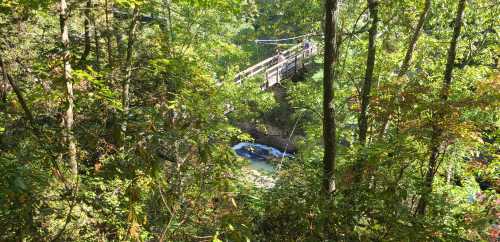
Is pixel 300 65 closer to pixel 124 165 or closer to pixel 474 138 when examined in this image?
pixel 474 138

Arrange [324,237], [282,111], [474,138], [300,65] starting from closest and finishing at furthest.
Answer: [324,237], [474,138], [300,65], [282,111]

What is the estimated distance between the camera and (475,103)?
4.64 metres

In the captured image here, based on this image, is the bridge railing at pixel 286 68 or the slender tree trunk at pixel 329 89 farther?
the bridge railing at pixel 286 68

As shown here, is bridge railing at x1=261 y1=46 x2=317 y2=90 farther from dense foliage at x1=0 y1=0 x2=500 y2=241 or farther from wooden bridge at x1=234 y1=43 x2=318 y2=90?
dense foliage at x1=0 y1=0 x2=500 y2=241

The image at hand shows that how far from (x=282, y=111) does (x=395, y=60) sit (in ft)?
44.8

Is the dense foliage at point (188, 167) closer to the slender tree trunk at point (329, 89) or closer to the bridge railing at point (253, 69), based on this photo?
the slender tree trunk at point (329, 89)

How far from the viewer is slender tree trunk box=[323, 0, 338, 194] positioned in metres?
3.66

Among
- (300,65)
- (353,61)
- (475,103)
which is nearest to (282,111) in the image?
(300,65)

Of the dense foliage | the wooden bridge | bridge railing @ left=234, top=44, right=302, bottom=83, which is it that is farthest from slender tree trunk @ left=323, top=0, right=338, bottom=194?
the wooden bridge

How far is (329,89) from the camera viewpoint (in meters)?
3.88

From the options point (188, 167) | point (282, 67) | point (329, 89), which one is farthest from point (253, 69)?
point (188, 167)

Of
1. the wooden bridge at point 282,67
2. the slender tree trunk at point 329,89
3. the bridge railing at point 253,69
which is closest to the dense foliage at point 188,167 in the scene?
the slender tree trunk at point 329,89

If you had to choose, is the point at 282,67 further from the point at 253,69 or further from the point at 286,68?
the point at 253,69

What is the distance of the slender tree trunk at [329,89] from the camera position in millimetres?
3659
